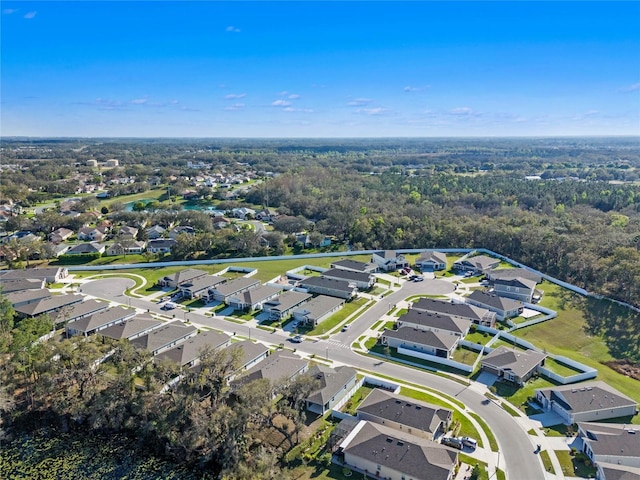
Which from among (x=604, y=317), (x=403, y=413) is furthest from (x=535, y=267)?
(x=403, y=413)

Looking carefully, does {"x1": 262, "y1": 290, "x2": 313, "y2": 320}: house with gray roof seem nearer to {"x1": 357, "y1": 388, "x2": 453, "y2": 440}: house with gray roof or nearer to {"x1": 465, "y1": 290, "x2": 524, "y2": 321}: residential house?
{"x1": 357, "y1": 388, "x2": 453, "y2": 440}: house with gray roof

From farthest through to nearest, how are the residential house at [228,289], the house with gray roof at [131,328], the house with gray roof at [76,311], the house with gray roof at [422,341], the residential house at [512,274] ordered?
the residential house at [512,274]
the residential house at [228,289]
the house with gray roof at [76,311]
the house with gray roof at [131,328]
the house with gray roof at [422,341]

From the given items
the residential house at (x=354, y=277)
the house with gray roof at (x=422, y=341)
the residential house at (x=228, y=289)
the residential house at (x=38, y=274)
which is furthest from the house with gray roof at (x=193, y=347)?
the residential house at (x=38, y=274)

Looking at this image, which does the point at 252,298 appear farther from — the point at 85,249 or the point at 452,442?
the point at 85,249

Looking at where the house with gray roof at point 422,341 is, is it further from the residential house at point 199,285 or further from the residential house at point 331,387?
the residential house at point 199,285

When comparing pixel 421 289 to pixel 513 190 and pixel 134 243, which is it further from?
pixel 513 190

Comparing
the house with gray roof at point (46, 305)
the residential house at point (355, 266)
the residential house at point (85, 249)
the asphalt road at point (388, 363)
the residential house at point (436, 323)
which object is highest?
the residential house at point (85, 249)

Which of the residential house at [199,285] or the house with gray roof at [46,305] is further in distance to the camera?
the residential house at [199,285]

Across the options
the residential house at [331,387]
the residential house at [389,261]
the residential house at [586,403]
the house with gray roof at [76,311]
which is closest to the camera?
the residential house at [586,403]
